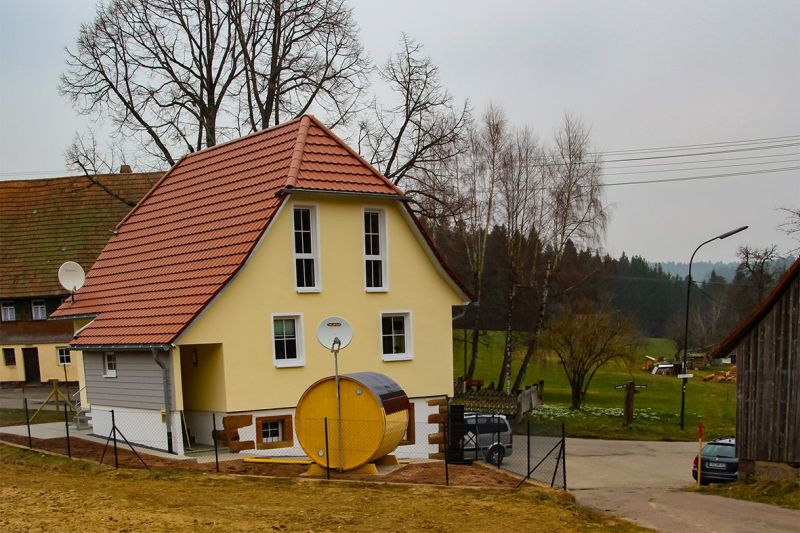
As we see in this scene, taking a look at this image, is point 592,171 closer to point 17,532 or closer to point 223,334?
point 223,334

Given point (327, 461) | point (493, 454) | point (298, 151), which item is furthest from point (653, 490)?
point (298, 151)

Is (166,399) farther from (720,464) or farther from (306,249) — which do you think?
(720,464)

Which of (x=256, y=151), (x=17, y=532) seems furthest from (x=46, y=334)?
(x=17, y=532)

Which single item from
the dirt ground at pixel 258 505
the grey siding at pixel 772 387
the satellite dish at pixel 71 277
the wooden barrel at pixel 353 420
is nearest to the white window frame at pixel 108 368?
the satellite dish at pixel 71 277

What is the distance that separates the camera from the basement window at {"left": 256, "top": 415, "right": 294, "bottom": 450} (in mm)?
18812

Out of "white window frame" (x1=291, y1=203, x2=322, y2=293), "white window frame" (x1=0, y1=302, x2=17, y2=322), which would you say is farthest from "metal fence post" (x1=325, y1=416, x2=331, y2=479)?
"white window frame" (x1=0, y1=302, x2=17, y2=322)

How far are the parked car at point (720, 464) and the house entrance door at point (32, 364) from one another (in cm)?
3139

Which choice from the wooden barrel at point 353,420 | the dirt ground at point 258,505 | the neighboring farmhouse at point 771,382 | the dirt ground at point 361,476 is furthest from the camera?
the neighboring farmhouse at point 771,382

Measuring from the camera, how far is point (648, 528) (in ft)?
40.5

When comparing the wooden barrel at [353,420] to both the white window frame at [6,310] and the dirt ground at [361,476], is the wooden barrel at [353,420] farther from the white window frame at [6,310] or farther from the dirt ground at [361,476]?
the white window frame at [6,310]

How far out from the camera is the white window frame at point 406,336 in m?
21.0

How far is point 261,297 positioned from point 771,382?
13312mm

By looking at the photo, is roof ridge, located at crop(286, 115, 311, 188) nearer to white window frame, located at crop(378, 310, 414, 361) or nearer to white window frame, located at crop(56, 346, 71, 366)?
white window frame, located at crop(378, 310, 414, 361)

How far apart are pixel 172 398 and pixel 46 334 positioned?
2236cm
